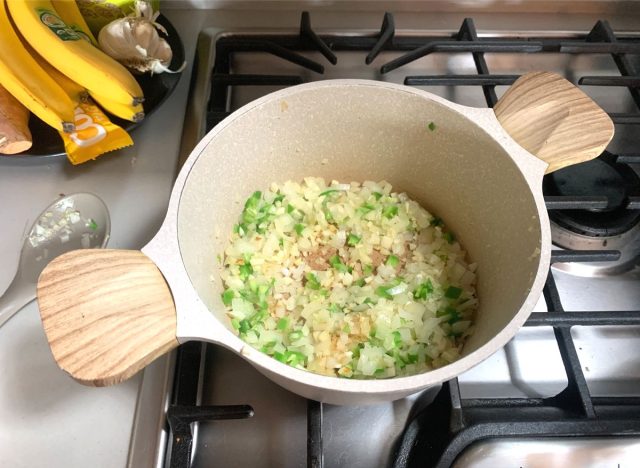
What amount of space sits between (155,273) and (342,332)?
24 centimetres

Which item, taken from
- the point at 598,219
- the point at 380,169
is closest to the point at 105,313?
the point at 380,169

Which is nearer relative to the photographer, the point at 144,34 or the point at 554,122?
the point at 554,122

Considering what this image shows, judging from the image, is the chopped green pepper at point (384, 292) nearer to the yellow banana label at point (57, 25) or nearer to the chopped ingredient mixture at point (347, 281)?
the chopped ingredient mixture at point (347, 281)

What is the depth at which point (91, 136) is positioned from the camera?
2.32 feet

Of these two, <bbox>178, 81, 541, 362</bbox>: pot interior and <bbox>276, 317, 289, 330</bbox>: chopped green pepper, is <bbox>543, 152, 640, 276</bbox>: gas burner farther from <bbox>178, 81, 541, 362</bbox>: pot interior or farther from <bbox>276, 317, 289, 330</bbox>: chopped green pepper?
<bbox>276, 317, 289, 330</bbox>: chopped green pepper

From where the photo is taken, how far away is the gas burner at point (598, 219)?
0.68m

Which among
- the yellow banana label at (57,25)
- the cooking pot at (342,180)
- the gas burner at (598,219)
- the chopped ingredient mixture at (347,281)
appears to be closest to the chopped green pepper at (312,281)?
the chopped ingredient mixture at (347,281)

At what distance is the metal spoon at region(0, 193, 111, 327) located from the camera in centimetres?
65

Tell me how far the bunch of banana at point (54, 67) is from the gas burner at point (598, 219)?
0.60 metres

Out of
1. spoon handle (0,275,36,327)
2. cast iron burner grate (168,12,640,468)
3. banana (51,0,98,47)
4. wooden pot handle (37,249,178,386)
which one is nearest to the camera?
wooden pot handle (37,249,178,386)

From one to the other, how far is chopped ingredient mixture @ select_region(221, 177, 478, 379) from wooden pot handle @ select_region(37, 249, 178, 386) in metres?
0.16

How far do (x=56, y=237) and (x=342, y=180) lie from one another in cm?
41

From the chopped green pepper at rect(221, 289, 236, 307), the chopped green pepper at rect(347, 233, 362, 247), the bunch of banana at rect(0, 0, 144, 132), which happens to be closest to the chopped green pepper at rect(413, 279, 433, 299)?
the chopped green pepper at rect(347, 233, 362, 247)

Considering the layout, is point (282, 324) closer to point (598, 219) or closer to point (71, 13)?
point (598, 219)
